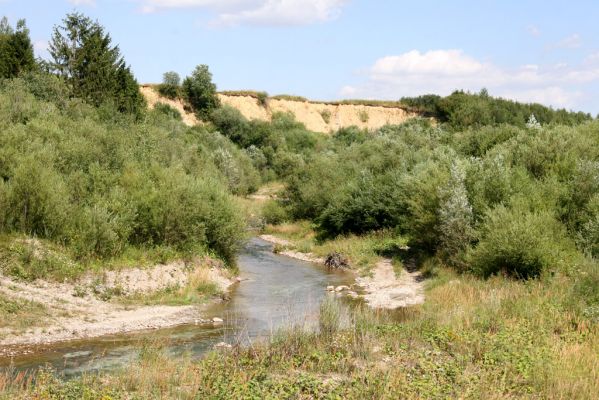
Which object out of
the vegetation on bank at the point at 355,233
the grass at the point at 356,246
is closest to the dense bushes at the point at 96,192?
the vegetation on bank at the point at 355,233

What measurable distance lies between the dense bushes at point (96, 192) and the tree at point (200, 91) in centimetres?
4811

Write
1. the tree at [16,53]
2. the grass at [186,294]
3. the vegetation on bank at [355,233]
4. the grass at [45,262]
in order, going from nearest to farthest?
the vegetation on bank at [355,233]
the grass at [45,262]
the grass at [186,294]
the tree at [16,53]

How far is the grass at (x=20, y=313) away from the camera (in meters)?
20.5

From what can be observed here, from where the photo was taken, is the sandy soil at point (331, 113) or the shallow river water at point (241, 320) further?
the sandy soil at point (331, 113)

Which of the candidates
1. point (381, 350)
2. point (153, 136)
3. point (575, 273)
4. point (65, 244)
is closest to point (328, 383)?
point (381, 350)

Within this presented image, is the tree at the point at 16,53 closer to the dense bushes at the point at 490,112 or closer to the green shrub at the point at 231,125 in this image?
the green shrub at the point at 231,125

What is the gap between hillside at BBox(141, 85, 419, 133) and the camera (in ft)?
321

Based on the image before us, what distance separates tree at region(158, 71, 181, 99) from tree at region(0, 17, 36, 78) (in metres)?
35.9

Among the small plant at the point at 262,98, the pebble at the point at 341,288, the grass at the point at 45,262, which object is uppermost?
the small plant at the point at 262,98

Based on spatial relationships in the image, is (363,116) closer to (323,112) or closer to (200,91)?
(323,112)

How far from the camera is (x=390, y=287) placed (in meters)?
30.9

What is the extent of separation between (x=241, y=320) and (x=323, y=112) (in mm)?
84006

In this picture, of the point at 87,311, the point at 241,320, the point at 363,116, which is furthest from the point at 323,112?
the point at 87,311

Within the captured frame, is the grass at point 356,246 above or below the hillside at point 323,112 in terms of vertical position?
below
